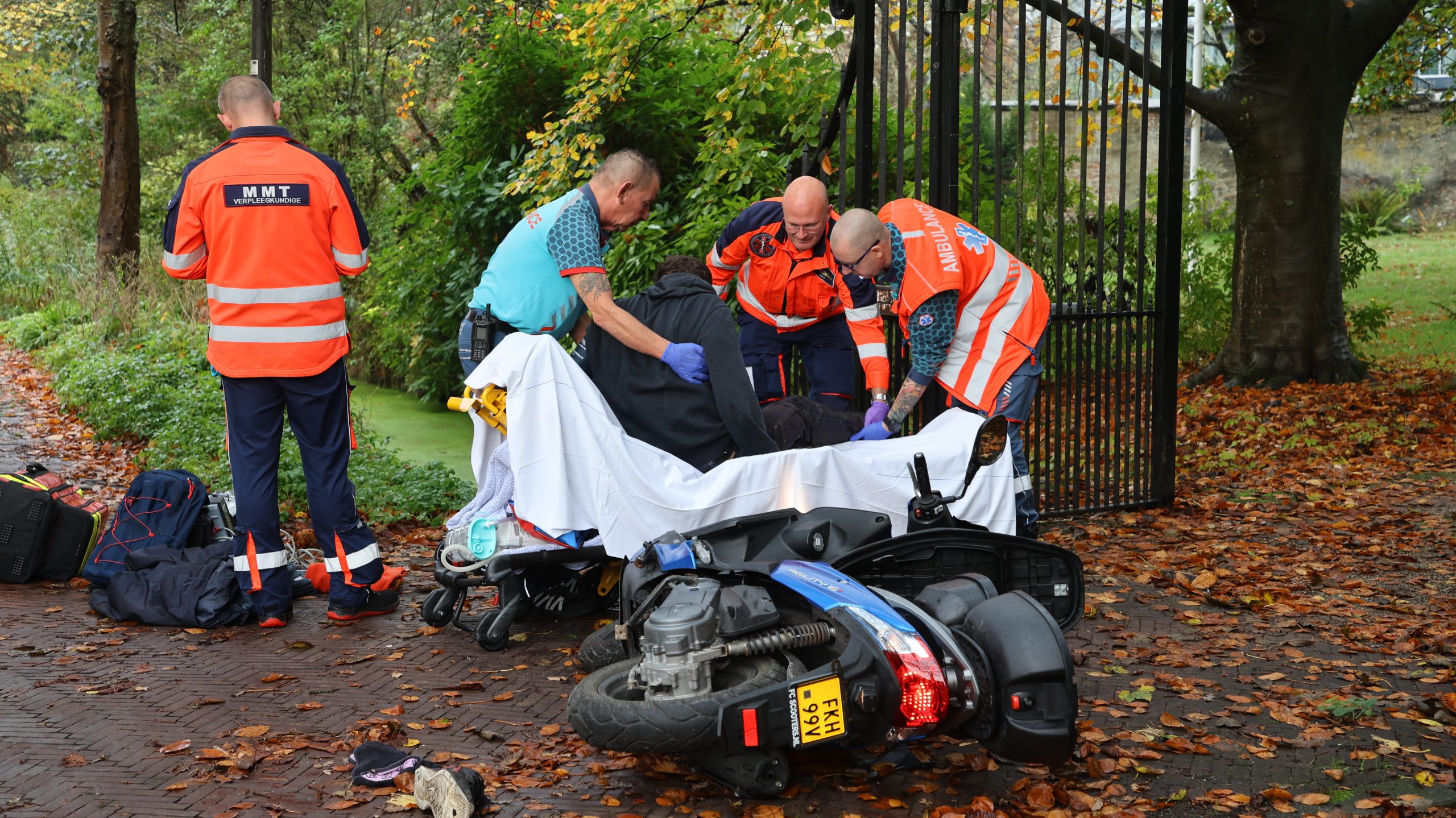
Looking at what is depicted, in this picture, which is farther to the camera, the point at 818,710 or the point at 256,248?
the point at 256,248

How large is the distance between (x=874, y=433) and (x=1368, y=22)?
779cm

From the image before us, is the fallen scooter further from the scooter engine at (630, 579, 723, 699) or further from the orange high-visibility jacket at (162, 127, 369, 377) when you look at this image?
the orange high-visibility jacket at (162, 127, 369, 377)

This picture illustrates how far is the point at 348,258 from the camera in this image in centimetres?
498

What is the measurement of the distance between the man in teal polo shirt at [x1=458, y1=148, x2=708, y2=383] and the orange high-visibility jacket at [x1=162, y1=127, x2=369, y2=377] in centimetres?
69

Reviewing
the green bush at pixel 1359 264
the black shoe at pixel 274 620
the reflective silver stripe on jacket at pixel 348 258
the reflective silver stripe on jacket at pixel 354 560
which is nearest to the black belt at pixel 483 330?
the reflective silver stripe on jacket at pixel 348 258

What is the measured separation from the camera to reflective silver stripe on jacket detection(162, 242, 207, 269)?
4.79 m

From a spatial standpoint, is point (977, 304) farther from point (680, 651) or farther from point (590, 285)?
point (680, 651)

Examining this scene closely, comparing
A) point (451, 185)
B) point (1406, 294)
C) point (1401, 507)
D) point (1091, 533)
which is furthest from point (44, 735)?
point (1406, 294)

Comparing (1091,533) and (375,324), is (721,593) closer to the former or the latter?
(1091,533)

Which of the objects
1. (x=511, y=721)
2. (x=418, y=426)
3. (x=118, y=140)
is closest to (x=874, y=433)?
(x=511, y=721)

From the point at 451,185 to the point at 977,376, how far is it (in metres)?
6.87

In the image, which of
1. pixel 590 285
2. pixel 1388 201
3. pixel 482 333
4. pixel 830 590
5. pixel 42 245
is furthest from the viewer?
pixel 1388 201

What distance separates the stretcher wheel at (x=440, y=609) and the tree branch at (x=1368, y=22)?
A: 901 cm

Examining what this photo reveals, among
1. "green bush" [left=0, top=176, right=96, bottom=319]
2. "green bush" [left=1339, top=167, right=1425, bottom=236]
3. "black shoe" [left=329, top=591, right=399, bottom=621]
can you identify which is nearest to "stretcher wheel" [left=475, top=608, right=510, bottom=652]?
"black shoe" [left=329, top=591, right=399, bottom=621]
